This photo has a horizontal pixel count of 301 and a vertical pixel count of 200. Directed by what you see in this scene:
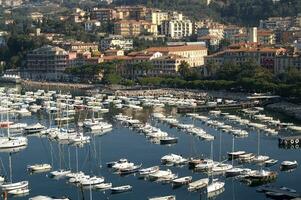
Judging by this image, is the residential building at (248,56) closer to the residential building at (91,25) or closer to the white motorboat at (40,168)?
the residential building at (91,25)

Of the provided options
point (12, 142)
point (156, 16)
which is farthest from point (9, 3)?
point (12, 142)

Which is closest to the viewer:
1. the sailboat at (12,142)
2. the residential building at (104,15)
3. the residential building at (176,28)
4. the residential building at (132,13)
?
the sailboat at (12,142)

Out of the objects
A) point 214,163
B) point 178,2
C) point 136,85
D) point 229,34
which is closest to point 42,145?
point 214,163

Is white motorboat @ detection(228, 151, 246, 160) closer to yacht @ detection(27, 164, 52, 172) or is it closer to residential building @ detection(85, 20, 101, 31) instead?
yacht @ detection(27, 164, 52, 172)

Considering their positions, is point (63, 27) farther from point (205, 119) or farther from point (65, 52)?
point (205, 119)

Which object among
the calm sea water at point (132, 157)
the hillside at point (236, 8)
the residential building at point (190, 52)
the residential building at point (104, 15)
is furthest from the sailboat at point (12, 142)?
the hillside at point (236, 8)
